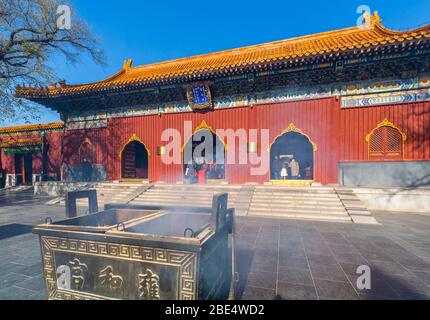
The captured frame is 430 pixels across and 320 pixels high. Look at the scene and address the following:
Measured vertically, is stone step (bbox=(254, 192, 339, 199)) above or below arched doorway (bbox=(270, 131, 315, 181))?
below

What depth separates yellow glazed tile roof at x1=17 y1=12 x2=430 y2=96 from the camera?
7.31m

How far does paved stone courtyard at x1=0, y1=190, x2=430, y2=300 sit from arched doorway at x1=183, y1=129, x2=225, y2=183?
612cm

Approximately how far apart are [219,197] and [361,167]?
807cm

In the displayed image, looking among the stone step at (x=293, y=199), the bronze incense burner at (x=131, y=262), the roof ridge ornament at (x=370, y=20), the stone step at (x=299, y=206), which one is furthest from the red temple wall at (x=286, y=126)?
the bronze incense burner at (x=131, y=262)

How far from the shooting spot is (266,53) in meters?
10.9

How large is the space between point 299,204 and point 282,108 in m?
4.19

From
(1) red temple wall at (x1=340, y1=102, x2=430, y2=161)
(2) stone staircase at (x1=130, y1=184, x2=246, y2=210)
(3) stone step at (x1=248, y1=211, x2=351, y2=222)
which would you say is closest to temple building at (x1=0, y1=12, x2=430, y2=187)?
(1) red temple wall at (x1=340, y1=102, x2=430, y2=161)

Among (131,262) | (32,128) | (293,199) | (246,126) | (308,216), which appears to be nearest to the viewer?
(131,262)

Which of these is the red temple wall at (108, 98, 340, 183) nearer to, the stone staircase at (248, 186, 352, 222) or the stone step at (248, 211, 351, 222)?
the stone staircase at (248, 186, 352, 222)

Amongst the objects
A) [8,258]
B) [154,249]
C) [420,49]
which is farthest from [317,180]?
[8,258]

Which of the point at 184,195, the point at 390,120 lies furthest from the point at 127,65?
the point at 390,120

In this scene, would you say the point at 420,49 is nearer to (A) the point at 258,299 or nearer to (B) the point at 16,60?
(A) the point at 258,299

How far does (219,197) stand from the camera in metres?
2.09

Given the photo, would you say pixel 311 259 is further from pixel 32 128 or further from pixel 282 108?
pixel 32 128
